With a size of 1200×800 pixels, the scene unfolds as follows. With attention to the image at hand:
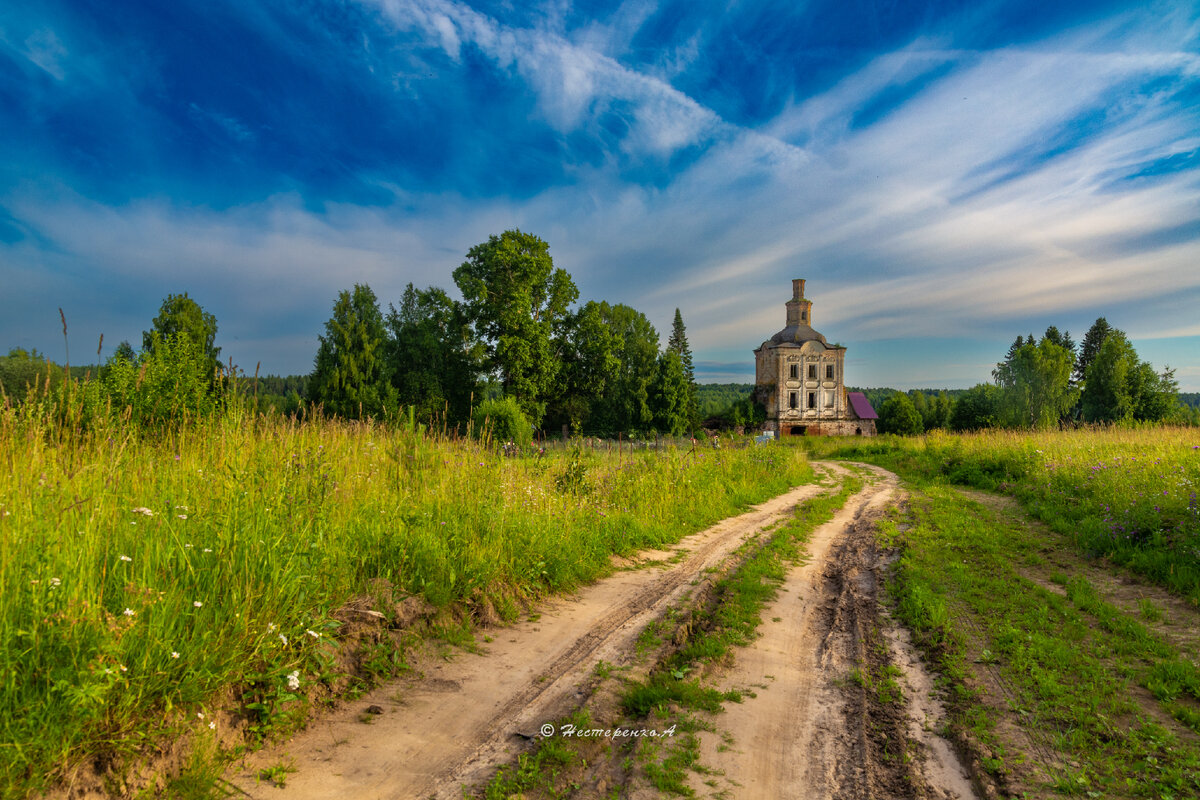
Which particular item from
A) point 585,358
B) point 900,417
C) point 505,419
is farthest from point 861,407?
point 505,419

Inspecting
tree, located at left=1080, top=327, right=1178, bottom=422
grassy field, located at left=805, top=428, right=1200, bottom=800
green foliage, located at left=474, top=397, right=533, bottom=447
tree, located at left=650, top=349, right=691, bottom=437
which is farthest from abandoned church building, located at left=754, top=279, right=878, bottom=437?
grassy field, located at left=805, top=428, right=1200, bottom=800

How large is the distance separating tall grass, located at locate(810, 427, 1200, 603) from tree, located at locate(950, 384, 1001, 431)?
30.1 metres

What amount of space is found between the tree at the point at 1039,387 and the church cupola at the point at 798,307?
16.7 meters

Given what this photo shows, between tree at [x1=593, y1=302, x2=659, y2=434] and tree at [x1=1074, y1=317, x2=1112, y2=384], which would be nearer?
tree at [x1=593, y1=302, x2=659, y2=434]

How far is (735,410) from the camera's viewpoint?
165ft

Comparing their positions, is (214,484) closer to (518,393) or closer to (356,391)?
(518,393)

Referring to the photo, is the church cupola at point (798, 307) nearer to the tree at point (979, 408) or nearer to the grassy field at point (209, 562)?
the tree at point (979, 408)

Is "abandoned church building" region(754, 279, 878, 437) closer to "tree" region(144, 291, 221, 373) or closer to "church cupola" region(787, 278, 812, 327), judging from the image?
"church cupola" region(787, 278, 812, 327)

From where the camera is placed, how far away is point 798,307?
4934 cm

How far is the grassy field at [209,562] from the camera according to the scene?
246 cm

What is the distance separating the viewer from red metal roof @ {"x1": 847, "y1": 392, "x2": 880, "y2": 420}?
173 ft

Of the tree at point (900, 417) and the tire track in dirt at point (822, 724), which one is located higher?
the tree at point (900, 417)

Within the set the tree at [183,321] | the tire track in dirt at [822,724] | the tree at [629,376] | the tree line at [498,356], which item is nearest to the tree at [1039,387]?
the tree line at [498,356]

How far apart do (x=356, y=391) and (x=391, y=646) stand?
31529 millimetres
